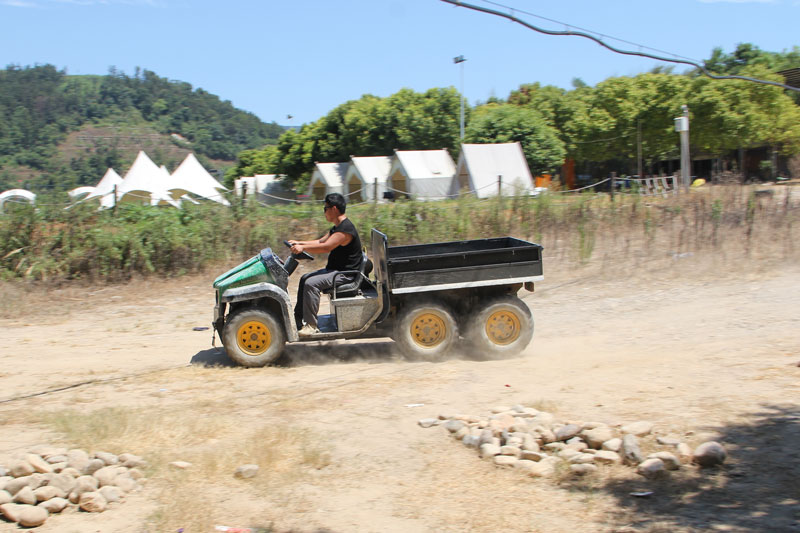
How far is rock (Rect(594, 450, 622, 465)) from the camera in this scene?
493 cm

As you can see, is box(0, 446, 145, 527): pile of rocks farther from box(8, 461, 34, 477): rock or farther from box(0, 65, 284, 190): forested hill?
box(0, 65, 284, 190): forested hill

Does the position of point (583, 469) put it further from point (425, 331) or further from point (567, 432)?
point (425, 331)

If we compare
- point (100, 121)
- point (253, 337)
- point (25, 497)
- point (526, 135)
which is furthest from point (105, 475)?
point (100, 121)

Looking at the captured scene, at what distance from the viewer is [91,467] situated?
4.85 m

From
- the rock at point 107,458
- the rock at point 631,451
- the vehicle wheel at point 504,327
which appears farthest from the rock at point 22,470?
the vehicle wheel at point 504,327

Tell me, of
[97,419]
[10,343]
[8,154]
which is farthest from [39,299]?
[8,154]

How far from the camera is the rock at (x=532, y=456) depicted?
5.10 metres

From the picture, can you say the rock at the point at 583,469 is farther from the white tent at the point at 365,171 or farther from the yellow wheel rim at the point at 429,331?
the white tent at the point at 365,171

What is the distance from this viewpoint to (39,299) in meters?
12.8

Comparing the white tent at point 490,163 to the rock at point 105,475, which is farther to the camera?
the white tent at point 490,163

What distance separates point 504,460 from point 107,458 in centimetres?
277

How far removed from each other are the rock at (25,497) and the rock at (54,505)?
0.23 ft

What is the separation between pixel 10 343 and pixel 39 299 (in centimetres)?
315

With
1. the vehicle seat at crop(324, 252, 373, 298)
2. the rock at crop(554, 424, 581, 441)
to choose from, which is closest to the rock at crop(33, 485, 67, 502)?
the rock at crop(554, 424, 581, 441)
